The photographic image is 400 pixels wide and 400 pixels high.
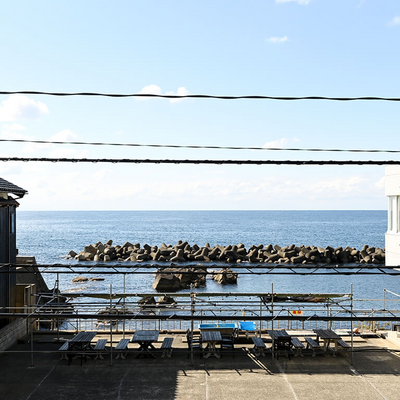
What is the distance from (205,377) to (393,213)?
395 inches

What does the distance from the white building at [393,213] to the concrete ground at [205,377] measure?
3.79 m

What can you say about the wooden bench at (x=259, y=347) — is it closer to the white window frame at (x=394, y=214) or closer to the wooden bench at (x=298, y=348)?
the wooden bench at (x=298, y=348)

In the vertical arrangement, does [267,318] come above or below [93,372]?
above

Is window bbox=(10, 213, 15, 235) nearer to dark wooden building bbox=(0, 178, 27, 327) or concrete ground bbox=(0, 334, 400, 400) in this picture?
dark wooden building bbox=(0, 178, 27, 327)

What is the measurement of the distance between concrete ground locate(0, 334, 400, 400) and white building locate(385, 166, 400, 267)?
379 cm

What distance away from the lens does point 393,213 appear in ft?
58.3

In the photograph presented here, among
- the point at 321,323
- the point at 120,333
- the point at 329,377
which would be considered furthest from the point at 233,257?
the point at 329,377

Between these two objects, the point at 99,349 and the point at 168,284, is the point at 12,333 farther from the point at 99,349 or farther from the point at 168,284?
the point at 168,284

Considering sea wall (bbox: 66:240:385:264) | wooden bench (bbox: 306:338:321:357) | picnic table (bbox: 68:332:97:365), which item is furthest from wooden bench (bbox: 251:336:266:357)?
sea wall (bbox: 66:240:385:264)

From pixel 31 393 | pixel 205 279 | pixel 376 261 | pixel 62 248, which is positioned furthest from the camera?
pixel 62 248

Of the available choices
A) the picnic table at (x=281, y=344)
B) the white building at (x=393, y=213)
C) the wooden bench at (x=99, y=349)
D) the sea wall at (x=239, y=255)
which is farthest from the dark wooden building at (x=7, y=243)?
the sea wall at (x=239, y=255)

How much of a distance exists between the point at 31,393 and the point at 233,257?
175 feet

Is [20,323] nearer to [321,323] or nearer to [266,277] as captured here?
[321,323]

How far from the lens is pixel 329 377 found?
43.1 feet
